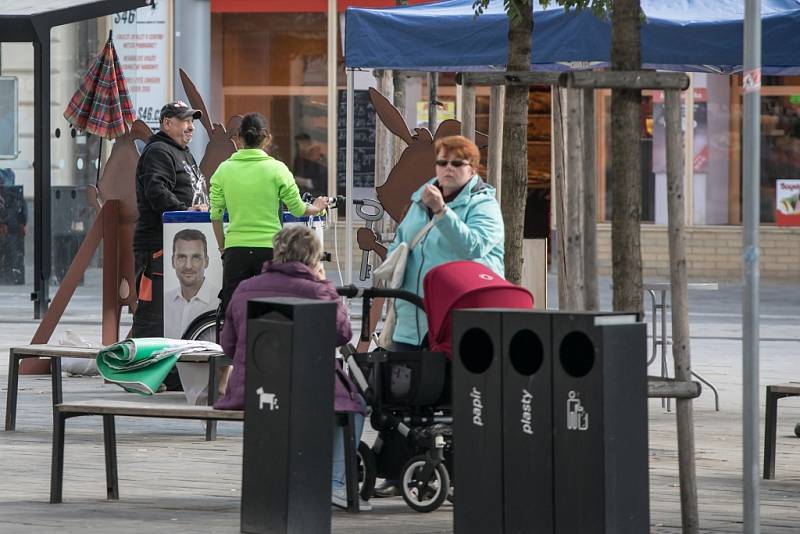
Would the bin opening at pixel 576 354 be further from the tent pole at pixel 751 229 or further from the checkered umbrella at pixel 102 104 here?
the checkered umbrella at pixel 102 104

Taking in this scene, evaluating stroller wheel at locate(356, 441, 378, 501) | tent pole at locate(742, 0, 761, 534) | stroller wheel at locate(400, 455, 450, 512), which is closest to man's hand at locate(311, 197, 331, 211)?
stroller wheel at locate(356, 441, 378, 501)

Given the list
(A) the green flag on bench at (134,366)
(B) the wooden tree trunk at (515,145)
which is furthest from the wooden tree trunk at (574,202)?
(A) the green flag on bench at (134,366)

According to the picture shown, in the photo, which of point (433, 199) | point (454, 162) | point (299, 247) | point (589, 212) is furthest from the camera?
point (454, 162)

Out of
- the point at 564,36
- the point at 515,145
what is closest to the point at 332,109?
the point at 564,36

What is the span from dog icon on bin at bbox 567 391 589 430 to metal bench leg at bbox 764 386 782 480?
3.05m

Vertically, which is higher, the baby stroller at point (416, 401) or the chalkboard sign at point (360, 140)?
the chalkboard sign at point (360, 140)

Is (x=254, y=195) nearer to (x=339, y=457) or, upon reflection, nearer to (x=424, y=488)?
(x=339, y=457)

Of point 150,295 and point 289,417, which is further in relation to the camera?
point 150,295

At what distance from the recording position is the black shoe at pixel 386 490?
297 inches

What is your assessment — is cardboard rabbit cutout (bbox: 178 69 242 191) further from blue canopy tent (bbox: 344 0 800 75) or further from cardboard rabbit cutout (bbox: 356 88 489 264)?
blue canopy tent (bbox: 344 0 800 75)

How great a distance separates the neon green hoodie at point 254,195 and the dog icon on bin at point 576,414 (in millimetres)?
4901

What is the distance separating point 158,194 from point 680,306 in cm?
543


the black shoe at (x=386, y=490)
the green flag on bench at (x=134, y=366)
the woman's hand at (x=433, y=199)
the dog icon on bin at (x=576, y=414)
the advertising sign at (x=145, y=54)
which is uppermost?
the advertising sign at (x=145, y=54)

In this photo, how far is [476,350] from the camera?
5.95 m
